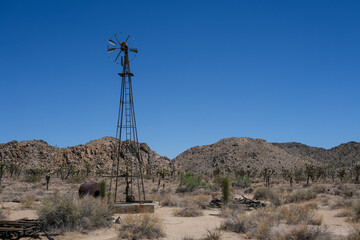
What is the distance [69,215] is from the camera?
11352 millimetres

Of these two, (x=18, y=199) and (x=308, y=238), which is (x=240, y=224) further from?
(x=18, y=199)

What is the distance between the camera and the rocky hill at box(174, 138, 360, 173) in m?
88.8

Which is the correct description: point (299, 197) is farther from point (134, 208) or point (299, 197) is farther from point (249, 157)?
point (249, 157)

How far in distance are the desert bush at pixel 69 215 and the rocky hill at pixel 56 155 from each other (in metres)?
60.5

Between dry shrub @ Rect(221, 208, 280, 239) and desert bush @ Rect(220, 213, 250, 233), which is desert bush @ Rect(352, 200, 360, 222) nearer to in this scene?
dry shrub @ Rect(221, 208, 280, 239)

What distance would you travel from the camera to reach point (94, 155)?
8194 cm

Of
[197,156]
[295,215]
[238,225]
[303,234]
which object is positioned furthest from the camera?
[197,156]

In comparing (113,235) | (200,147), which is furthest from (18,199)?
(200,147)

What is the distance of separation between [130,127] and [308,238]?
10421 millimetres

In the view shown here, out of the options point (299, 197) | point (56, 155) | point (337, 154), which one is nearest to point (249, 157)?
point (337, 154)

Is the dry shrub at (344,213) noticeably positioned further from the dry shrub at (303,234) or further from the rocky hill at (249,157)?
the rocky hill at (249,157)

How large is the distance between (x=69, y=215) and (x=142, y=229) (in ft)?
9.09

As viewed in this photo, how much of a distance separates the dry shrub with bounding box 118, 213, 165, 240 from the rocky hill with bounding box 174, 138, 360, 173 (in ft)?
236

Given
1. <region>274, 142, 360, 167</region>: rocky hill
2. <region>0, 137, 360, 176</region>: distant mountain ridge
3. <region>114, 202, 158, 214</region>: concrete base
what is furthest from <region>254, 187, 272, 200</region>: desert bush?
<region>274, 142, 360, 167</region>: rocky hill
